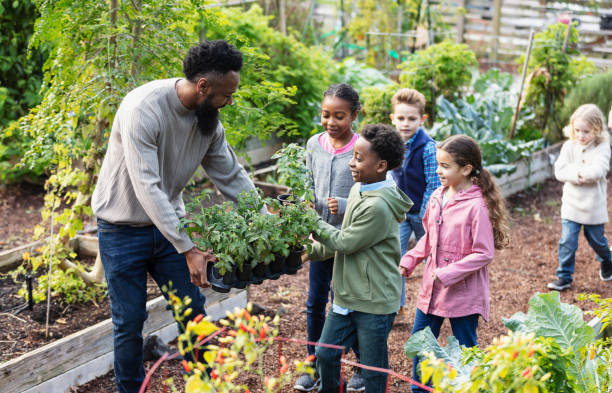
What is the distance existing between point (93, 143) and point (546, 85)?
6.44 metres

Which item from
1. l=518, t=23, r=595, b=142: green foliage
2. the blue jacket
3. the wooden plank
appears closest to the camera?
the wooden plank

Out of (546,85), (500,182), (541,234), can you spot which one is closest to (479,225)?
(541,234)

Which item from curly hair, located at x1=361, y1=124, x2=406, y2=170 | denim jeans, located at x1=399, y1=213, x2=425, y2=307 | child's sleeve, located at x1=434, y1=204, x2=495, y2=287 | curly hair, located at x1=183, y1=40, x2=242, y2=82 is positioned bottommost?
denim jeans, located at x1=399, y1=213, x2=425, y2=307

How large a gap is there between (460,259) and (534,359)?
4.85 ft

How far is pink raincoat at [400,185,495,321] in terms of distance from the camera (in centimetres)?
318

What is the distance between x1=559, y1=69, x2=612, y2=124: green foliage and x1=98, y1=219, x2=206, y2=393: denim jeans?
688 cm

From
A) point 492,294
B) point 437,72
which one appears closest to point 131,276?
point 492,294

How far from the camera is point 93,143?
4062 mm

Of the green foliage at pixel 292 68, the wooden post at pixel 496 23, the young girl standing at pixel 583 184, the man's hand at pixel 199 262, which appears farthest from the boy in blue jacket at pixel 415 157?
the wooden post at pixel 496 23

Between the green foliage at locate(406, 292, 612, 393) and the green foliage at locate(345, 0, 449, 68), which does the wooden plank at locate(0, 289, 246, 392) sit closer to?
the green foliage at locate(406, 292, 612, 393)

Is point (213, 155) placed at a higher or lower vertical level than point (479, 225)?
higher

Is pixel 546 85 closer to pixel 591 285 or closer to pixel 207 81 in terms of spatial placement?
pixel 591 285

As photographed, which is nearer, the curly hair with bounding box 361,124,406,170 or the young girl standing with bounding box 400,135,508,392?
the curly hair with bounding box 361,124,406,170

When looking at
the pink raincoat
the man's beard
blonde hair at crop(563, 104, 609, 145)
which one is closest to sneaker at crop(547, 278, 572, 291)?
blonde hair at crop(563, 104, 609, 145)
